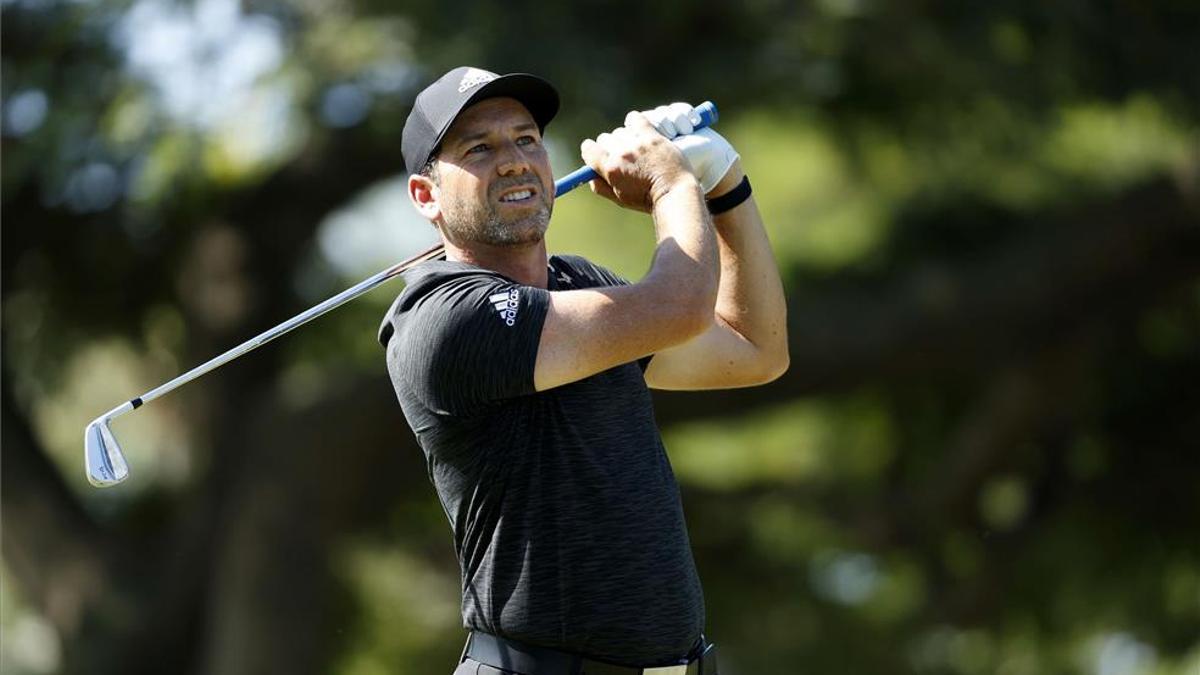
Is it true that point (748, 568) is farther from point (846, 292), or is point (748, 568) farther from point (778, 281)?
point (778, 281)

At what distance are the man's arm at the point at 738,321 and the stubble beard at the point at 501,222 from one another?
1.54ft

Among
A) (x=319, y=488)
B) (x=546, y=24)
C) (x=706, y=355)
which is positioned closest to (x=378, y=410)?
(x=319, y=488)

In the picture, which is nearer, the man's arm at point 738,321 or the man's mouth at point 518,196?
the man's mouth at point 518,196

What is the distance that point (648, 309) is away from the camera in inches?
147

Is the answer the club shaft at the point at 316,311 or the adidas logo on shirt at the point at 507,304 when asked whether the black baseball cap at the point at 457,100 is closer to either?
the club shaft at the point at 316,311

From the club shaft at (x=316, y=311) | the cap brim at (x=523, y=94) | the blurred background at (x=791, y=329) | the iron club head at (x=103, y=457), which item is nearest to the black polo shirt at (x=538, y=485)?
the club shaft at (x=316, y=311)

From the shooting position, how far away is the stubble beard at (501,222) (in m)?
3.96

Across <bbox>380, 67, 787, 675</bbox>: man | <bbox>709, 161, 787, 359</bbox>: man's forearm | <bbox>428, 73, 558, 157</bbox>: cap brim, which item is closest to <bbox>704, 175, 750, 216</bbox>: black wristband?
<bbox>709, 161, 787, 359</bbox>: man's forearm

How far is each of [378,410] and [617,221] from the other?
2.47 metres

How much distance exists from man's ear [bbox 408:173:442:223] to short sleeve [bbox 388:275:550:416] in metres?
0.30

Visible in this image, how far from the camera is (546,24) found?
10648mm

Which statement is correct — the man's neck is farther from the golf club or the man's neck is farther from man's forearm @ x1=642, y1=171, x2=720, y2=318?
man's forearm @ x1=642, y1=171, x2=720, y2=318

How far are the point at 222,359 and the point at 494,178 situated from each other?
2.31ft

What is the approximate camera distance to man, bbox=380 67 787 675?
12.3 feet
